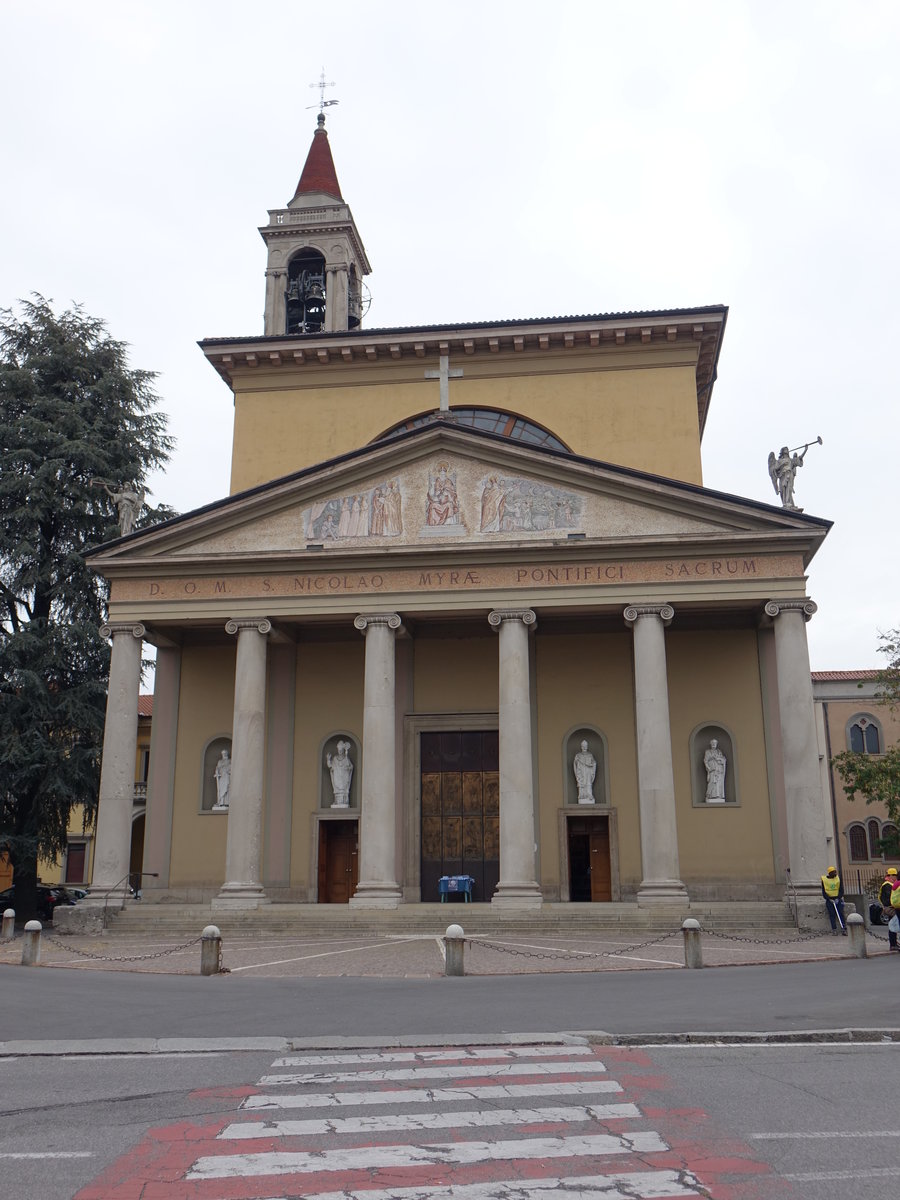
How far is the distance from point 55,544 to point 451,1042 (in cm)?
2572

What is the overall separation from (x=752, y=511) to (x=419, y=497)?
24.0 feet

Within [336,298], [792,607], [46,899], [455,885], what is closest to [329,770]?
[455,885]

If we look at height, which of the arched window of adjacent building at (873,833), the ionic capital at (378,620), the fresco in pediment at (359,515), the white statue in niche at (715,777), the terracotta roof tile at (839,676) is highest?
the terracotta roof tile at (839,676)

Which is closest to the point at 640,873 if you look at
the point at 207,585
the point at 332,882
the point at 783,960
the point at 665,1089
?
the point at 332,882

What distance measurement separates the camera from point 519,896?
22578 millimetres

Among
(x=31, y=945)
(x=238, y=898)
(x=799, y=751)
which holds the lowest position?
(x=31, y=945)

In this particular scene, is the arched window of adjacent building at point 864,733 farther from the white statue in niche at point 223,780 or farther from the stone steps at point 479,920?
the white statue in niche at point 223,780

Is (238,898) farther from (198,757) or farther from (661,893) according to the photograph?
(661,893)

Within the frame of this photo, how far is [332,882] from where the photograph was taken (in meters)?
27.4

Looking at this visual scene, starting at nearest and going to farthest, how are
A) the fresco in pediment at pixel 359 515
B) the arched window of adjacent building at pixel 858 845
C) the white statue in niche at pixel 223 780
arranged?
the fresco in pediment at pixel 359 515, the white statue in niche at pixel 223 780, the arched window of adjacent building at pixel 858 845

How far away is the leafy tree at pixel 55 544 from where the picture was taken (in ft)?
97.5

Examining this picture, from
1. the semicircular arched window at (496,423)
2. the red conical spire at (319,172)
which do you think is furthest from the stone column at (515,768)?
the red conical spire at (319,172)

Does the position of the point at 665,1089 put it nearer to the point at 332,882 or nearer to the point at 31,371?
the point at 332,882

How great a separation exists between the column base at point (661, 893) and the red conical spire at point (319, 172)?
26094 millimetres
